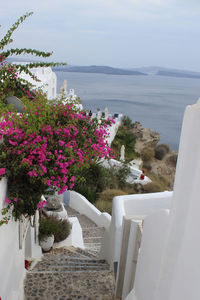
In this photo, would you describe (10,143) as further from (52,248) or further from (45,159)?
(52,248)

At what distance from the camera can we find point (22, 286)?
457 cm

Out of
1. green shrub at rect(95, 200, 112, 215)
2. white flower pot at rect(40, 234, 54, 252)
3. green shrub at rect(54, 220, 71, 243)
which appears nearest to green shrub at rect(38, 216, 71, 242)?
green shrub at rect(54, 220, 71, 243)

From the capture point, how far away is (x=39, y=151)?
320cm

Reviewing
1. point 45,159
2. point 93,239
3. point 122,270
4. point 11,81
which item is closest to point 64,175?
point 45,159

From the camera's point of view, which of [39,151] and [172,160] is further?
[172,160]

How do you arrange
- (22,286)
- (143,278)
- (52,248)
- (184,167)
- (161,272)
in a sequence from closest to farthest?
1. (184,167)
2. (161,272)
3. (143,278)
4. (22,286)
5. (52,248)

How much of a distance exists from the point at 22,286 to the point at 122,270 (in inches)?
67.4

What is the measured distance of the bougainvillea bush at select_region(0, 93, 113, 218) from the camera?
3193mm

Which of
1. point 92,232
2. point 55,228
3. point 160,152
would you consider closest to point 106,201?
point 92,232

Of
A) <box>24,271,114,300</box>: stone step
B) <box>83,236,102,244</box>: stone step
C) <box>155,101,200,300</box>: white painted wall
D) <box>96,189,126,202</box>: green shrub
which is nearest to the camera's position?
<box>155,101,200,300</box>: white painted wall

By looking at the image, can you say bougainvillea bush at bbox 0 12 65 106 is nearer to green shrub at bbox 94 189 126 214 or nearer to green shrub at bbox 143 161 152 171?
green shrub at bbox 94 189 126 214

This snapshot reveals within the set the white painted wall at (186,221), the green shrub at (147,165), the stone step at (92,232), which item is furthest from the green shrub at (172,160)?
the white painted wall at (186,221)

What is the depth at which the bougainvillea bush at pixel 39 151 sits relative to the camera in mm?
3193

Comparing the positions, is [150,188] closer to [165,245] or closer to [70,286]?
[70,286]
